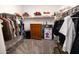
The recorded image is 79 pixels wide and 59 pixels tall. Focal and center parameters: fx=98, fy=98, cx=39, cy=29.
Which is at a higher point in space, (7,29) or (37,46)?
(7,29)

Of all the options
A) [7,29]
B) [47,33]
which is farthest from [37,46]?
[7,29]

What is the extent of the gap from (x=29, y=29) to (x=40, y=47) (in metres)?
0.40

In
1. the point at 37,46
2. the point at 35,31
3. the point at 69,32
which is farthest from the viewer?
the point at 37,46

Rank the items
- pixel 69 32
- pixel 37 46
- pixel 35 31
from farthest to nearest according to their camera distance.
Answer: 1. pixel 37 46
2. pixel 35 31
3. pixel 69 32

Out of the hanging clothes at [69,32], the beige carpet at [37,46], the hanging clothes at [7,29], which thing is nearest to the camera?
the hanging clothes at [69,32]

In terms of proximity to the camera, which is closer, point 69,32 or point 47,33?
point 69,32

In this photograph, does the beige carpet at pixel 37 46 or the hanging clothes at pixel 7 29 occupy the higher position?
the hanging clothes at pixel 7 29

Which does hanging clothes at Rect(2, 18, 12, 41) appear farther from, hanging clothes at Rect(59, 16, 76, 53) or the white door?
hanging clothes at Rect(59, 16, 76, 53)

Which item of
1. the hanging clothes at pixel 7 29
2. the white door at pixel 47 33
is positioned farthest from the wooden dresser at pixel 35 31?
the hanging clothes at pixel 7 29

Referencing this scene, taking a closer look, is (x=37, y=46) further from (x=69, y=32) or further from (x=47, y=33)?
(x=69, y=32)

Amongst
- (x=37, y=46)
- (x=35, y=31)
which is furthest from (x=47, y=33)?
(x=37, y=46)

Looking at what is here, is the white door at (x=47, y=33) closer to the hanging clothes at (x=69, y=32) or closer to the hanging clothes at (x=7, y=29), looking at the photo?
the hanging clothes at (x=69, y=32)
